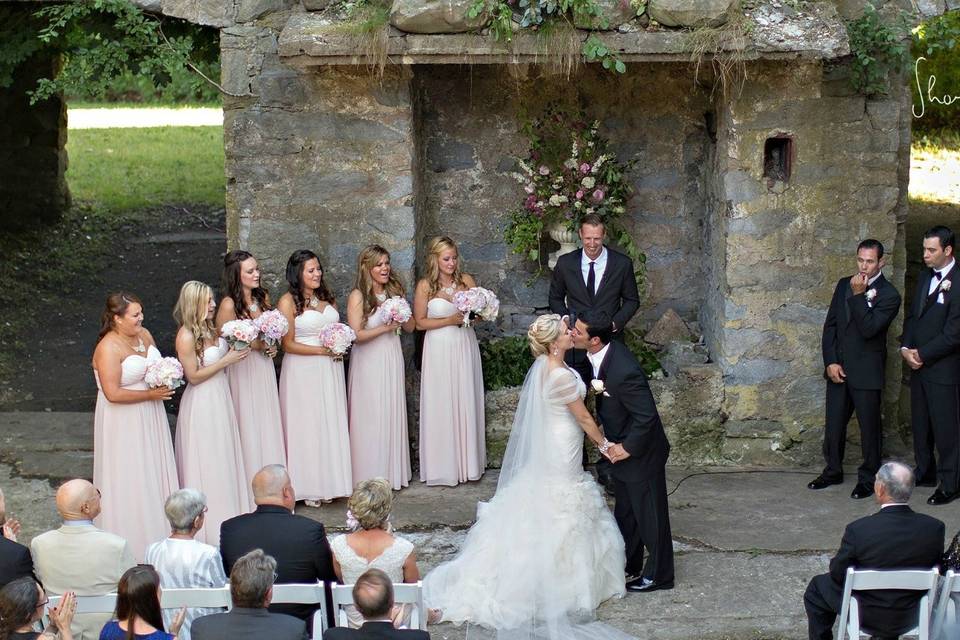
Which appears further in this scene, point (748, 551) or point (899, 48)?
point (899, 48)

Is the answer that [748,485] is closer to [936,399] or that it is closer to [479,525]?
[936,399]

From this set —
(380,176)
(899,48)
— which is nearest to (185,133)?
(380,176)

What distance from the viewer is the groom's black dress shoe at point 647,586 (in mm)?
7648

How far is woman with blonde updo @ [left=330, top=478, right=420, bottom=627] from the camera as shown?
6.04 m

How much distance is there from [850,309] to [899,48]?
1.79m

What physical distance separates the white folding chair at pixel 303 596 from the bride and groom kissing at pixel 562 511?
4.88 feet

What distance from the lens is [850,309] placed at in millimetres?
9023

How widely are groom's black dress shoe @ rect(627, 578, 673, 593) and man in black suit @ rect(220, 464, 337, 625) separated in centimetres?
215

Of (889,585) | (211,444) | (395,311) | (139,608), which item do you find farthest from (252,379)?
(889,585)

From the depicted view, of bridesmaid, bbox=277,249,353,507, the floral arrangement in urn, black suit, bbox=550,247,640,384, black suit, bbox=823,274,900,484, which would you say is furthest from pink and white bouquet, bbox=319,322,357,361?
black suit, bbox=823,274,900,484

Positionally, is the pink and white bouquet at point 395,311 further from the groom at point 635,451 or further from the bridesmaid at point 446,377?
the groom at point 635,451

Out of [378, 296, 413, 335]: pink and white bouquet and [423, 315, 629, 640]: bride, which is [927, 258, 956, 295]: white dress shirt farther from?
[378, 296, 413, 335]: pink and white bouquet

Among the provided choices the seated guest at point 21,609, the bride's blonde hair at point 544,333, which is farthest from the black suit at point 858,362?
Result: the seated guest at point 21,609

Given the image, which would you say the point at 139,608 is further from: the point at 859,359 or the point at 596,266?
the point at 859,359
